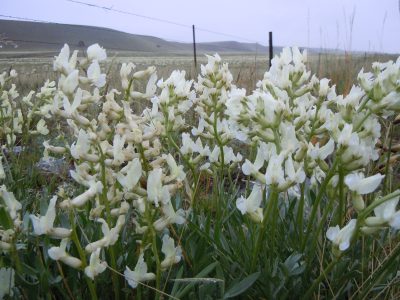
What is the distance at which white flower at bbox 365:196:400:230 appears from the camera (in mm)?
1221

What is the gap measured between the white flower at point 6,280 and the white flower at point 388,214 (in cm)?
112

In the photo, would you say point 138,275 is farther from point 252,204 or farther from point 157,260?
point 252,204

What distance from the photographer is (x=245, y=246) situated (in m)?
1.74

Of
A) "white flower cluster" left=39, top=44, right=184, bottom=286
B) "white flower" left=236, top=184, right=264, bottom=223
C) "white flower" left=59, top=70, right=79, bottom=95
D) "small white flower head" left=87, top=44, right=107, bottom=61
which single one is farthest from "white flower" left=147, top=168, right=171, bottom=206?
"small white flower head" left=87, top=44, right=107, bottom=61

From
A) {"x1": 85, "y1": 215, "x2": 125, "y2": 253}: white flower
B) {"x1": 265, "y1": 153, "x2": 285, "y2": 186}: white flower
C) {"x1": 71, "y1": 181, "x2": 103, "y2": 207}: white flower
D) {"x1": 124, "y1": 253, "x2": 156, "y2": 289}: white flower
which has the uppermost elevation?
{"x1": 265, "y1": 153, "x2": 285, "y2": 186}: white flower

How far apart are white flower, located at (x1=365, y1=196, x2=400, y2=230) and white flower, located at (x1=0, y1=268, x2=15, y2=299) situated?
1118 millimetres

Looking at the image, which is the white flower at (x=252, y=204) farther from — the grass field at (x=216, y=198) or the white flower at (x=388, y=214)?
the white flower at (x=388, y=214)

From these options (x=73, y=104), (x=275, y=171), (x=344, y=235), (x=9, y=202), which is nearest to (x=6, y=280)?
(x=9, y=202)

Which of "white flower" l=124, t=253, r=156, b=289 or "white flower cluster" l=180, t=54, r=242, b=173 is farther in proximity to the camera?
"white flower cluster" l=180, t=54, r=242, b=173

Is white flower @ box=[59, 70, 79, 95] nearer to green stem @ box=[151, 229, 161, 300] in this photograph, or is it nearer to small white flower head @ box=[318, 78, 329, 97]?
green stem @ box=[151, 229, 161, 300]

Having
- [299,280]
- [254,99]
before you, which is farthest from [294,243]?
[254,99]

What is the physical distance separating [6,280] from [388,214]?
1.19 m

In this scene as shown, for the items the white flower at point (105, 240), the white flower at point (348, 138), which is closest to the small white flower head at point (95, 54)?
the white flower at point (105, 240)

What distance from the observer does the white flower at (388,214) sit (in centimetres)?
122
